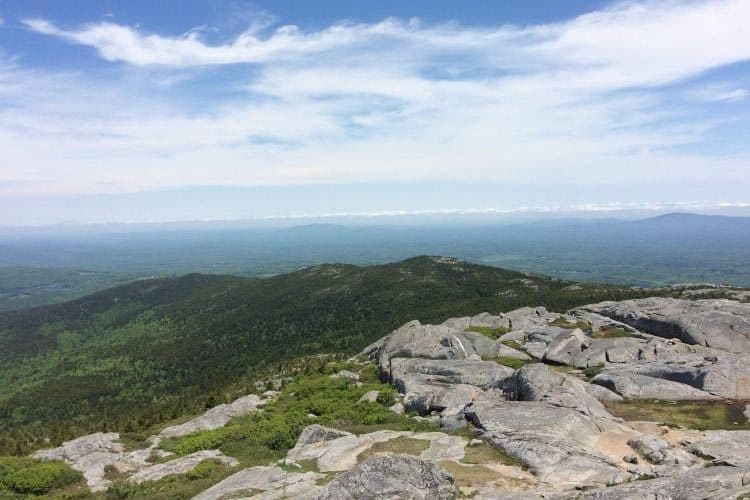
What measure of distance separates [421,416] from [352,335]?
117986 millimetres

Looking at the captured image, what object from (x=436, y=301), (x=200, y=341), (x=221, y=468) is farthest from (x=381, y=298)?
(x=221, y=468)

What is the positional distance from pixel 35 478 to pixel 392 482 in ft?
84.4

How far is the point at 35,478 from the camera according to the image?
92.2ft

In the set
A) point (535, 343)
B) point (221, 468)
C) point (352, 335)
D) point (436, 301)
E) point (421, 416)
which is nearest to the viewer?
point (221, 468)

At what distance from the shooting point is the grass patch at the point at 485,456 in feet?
72.3

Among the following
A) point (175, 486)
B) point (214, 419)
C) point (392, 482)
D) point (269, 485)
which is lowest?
point (214, 419)

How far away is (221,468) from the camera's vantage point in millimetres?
26547

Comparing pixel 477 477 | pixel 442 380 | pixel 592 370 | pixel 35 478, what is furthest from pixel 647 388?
pixel 35 478

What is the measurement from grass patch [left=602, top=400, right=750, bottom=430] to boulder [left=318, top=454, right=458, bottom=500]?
18627 mm

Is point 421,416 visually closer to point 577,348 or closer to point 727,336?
point 577,348

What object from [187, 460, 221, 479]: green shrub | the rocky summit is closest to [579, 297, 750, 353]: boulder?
the rocky summit

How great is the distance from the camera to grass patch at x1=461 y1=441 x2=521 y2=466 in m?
22.0

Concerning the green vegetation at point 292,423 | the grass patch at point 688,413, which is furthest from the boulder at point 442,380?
the grass patch at point 688,413

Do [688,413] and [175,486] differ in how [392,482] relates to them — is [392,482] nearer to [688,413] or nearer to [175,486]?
[175,486]
